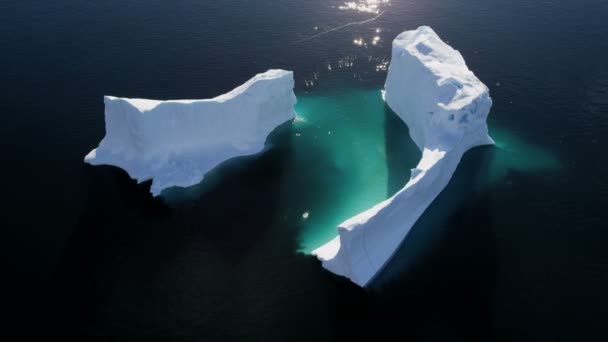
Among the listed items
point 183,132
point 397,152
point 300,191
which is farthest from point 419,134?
point 183,132

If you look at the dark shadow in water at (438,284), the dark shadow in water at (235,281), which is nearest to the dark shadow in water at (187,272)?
the dark shadow in water at (235,281)

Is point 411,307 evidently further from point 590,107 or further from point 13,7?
point 13,7

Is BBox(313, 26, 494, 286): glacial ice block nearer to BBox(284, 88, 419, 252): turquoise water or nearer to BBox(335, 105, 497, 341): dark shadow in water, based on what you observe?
BBox(335, 105, 497, 341): dark shadow in water

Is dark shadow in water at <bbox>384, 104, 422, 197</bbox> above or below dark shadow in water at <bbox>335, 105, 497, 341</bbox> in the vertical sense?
above

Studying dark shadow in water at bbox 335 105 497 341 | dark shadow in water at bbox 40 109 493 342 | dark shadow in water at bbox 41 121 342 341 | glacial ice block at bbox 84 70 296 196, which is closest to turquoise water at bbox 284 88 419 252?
dark shadow in water at bbox 41 121 342 341

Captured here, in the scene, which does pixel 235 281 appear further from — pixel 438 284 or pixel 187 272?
pixel 438 284

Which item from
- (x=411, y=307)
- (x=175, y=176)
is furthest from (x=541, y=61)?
(x=175, y=176)
